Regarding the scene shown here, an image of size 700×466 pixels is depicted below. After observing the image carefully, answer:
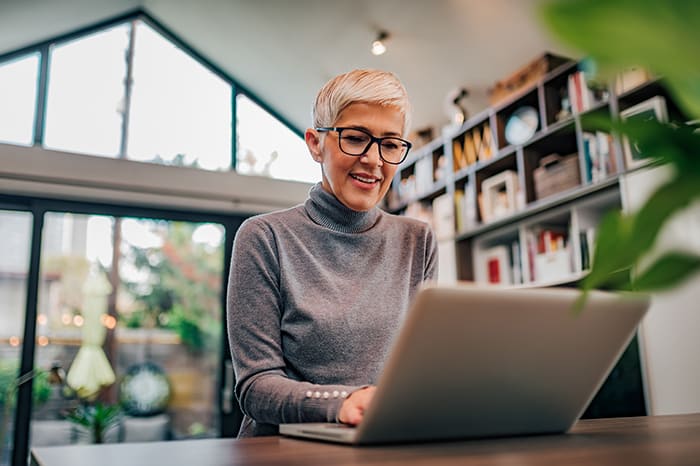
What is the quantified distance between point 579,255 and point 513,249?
65 cm

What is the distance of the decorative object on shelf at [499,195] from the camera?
12.3 ft

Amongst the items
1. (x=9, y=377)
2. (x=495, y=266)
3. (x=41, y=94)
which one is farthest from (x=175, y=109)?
(x=495, y=266)

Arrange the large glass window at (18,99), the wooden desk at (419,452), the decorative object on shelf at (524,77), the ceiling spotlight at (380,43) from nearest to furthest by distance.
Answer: the wooden desk at (419,452) → the decorative object on shelf at (524,77) → the ceiling spotlight at (380,43) → the large glass window at (18,99)

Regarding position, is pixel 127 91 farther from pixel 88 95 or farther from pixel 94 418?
pixel 94 418

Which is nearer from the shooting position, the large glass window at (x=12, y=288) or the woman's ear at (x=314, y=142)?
the woman's ear at (x=314, y=142)

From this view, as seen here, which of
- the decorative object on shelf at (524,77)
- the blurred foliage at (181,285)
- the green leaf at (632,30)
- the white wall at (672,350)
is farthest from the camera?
the blurred foliage at (181,285)

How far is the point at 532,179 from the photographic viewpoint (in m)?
3.63

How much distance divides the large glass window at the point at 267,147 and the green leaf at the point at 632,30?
16.4ft

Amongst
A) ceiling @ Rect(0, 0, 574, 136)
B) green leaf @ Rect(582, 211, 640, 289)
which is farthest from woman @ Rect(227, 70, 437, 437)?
ceiling @ Rect(0, 0, 574, 136)

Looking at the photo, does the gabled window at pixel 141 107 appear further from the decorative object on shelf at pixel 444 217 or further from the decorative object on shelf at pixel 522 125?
the decorative object on shelf at pixel 522 125

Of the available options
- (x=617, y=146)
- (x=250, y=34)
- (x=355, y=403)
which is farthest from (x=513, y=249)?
(x=355, y=403)

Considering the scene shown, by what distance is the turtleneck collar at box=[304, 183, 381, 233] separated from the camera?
1297mm

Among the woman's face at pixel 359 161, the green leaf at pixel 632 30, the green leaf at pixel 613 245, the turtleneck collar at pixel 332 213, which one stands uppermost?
the woman's face at pixel 359 161

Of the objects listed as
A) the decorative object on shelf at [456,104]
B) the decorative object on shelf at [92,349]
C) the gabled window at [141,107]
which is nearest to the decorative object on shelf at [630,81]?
the decorative object on shelf at [456,104]
